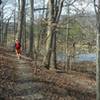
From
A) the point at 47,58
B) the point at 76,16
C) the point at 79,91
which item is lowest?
the point at 79,91

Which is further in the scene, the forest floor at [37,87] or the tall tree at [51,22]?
the tall tree at [51,22]

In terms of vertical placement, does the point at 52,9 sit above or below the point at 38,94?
above

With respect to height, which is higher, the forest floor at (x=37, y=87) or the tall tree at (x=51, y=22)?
the tall tree at (x=51, y=22)

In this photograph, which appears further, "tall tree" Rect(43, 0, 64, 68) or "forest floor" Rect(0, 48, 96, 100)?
"tall tree" Rect(43, 0, 64, 68)

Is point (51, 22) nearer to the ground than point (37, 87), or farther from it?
farther from it

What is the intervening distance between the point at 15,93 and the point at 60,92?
317cm

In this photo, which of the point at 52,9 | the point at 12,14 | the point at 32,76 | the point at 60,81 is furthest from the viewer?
the point at 12,14

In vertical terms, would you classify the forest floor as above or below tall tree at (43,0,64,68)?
below

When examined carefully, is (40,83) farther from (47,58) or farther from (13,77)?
(47,58)

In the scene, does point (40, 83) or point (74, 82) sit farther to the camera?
point (74, 82)

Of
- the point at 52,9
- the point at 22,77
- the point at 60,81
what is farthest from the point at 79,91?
the point at 52,9

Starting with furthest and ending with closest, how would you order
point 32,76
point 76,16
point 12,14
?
point 12,14, point 76,16, point 32,76

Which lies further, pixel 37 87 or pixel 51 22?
pixel 51 22

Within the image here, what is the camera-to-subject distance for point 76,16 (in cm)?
2611
